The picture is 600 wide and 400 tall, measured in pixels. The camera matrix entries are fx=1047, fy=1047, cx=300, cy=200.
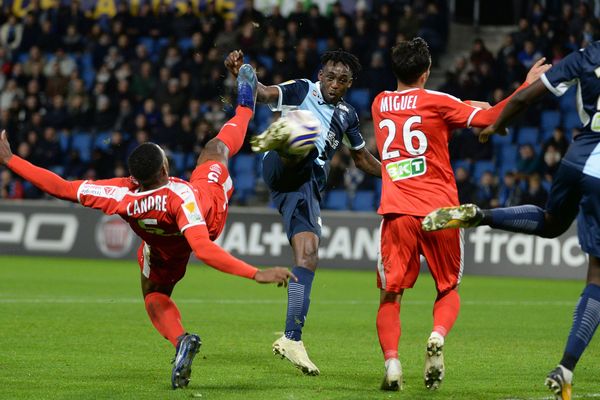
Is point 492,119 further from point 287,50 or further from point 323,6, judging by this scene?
point 323,6

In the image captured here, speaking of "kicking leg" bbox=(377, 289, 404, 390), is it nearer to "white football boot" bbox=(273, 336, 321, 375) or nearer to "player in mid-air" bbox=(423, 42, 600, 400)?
"white football boot" bbox=(273, 336, 321, 375)

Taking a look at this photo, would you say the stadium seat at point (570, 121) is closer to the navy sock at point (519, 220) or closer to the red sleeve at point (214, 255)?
the navy sock at point (519, 220)

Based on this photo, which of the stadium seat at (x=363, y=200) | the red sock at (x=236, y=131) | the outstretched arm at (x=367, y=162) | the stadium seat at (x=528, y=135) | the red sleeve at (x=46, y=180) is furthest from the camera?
the stadium seat at (x=528, y=135)

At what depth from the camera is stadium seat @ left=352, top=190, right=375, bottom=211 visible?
20000 millimetres

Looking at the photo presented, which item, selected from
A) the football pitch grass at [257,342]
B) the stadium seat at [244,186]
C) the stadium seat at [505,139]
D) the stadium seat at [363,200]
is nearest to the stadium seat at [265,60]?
the stadium seat at [244,186]

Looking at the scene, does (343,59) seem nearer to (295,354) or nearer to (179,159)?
(295,354)

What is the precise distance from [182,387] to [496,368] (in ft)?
8.18

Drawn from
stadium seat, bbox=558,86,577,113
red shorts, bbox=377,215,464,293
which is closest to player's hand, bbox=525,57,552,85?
red shorts, bbox=377,215,464,293

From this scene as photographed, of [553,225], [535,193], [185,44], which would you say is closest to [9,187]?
[185,44]

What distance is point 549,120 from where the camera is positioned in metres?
20.3

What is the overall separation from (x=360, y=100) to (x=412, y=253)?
1471 cm

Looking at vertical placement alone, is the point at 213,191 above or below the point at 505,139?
below

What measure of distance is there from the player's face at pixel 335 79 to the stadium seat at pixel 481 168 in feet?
39.5

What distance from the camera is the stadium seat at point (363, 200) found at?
65.6 ft
